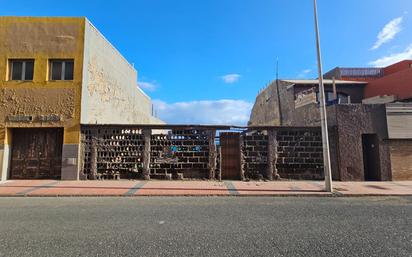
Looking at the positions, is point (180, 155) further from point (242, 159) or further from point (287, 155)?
point (287, 155)

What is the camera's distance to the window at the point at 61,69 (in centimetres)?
1472

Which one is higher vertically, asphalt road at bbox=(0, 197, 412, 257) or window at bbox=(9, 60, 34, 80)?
window at bbox=(9, 60, 34, 80)

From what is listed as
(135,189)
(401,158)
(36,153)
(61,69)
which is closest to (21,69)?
(61,69)

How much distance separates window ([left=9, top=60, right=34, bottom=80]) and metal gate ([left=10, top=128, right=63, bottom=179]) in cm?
272

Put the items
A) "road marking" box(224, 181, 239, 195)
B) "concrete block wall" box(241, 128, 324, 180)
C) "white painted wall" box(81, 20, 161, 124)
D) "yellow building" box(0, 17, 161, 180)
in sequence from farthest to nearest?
1. "white painted wall" box(81, 20, 161, 124)
2. "concrete block wall" box(241, 128, 324, 180)
3. "yellow building" box(0, 17, 161, 180)
4. "road marking" box(224, 181, 239, 195)

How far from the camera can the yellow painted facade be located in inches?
560

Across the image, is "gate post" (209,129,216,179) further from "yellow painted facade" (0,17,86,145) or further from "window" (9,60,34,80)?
"window" (9,60,34,80)

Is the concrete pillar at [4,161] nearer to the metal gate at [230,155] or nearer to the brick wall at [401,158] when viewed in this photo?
the metal gate at [230,155]

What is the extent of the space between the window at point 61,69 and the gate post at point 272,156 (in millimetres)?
11045

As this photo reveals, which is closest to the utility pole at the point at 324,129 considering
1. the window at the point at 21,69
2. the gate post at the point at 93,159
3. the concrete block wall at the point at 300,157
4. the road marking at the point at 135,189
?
the concrete block wall at the point at 300,157

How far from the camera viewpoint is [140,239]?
16.7 ft

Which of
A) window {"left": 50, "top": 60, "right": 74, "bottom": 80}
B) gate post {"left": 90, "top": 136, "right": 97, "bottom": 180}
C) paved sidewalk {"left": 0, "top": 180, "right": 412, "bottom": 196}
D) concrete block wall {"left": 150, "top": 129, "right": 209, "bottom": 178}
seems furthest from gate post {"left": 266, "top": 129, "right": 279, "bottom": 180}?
window {"left": 50, "top": 60, "right": 74, "bottom": 80}

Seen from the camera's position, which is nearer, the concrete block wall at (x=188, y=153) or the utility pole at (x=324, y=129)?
the utility pole at (x=324, y=129)

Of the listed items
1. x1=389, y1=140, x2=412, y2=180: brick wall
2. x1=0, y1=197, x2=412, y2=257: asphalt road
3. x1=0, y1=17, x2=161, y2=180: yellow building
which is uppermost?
x1=0, y1=17, x2=161, y2=180: yellow building
